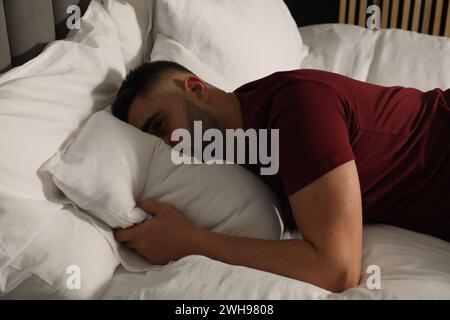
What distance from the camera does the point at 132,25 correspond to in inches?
58.6

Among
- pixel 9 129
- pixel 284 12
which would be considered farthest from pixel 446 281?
pixel 284 12

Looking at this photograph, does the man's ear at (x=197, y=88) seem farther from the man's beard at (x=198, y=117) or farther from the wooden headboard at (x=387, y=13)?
the wooden headboard at (x=387, y=13)

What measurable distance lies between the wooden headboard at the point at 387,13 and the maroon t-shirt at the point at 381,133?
1.37 m

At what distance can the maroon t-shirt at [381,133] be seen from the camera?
1.03m

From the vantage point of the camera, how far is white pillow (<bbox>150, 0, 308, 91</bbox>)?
4.80ft

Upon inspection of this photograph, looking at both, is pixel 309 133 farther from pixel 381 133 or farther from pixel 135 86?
pixel 135 86

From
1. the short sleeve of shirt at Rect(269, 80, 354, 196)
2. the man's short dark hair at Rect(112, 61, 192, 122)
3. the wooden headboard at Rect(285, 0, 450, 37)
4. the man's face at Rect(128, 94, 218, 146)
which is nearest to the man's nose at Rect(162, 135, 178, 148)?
the man's face at Rect(128, 94, 218, 146)

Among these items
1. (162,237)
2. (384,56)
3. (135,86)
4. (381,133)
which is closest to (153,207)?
(162,237)

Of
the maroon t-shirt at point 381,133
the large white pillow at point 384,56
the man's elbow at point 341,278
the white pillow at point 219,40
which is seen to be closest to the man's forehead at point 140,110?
the maroon t-shirt at point 381,133

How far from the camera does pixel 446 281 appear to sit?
98cm

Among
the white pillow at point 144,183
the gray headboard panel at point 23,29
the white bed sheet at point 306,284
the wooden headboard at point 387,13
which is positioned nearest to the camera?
the white bed sheet at point 306,284

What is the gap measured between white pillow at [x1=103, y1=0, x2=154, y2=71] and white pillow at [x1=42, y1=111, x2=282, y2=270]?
0.34 m

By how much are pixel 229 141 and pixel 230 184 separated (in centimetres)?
11
